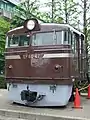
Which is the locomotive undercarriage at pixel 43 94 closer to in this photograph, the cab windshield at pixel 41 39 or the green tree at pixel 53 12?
the cab windshield at pixel 41 39

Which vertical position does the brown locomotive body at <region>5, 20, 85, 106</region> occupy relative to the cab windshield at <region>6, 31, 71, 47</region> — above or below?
below

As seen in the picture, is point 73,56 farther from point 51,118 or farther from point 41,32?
point 51,118

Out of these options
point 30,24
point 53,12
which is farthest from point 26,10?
point 30,24

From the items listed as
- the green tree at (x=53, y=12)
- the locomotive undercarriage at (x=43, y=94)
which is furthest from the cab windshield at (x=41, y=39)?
the green tree at (x=53, y=12)

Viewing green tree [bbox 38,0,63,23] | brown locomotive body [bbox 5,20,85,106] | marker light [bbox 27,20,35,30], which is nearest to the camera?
brown locomotive body [bbox 5,20,85,106]

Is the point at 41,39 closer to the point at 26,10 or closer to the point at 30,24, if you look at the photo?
the point at 30,24

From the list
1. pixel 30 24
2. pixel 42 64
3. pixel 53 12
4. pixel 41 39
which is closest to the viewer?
pixel 42 64

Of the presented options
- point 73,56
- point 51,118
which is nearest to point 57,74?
point 73,56

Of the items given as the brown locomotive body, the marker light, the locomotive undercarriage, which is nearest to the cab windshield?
the brown locomotive body

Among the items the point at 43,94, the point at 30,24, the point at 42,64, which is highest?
the point at 30,24

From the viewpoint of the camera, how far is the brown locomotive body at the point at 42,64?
388 inches

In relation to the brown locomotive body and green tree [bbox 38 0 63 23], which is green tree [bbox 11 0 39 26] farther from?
the brown locomotive body

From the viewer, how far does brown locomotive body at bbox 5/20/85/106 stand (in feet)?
32.3

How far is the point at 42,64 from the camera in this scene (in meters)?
10.0
